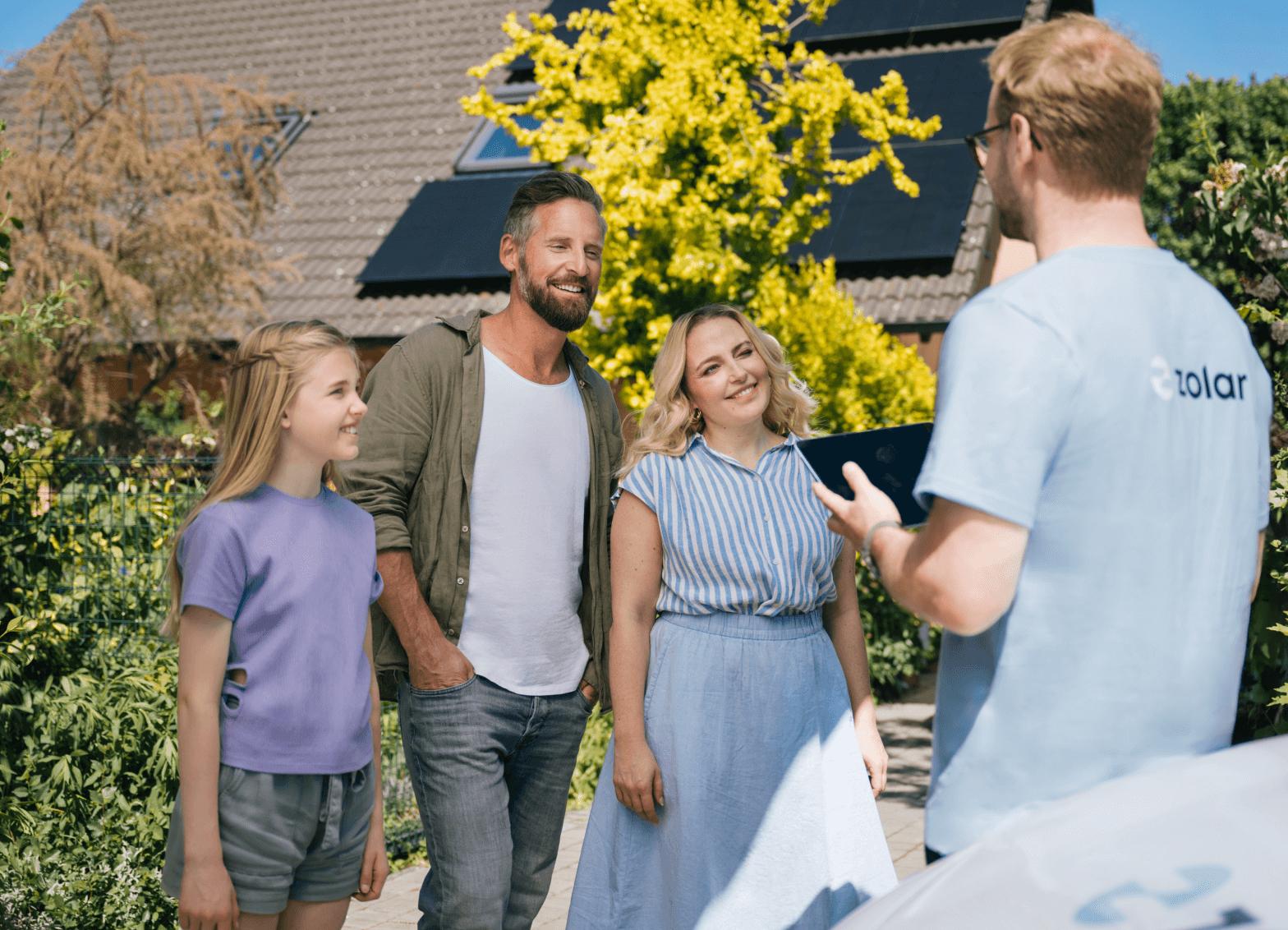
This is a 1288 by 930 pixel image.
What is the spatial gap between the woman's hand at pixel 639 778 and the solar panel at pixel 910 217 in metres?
9.31

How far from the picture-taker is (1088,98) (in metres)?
1.70

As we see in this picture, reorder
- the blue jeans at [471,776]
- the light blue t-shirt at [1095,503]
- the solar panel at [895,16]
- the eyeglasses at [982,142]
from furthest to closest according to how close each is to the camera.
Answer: the solar panel at [895,16] → the blue jeans at [471,776] → the eyeglasses at [982,142] → the light blue t-shirt at [1095,503]

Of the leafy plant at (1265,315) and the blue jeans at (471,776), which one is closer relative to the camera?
the blue jeans at (471,776)

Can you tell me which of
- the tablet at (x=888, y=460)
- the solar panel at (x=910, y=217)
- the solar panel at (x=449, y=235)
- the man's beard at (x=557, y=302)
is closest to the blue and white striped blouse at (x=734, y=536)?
the man's beard at (x=557, y=302)

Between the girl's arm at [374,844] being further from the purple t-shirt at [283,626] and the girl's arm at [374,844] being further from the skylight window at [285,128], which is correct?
the skylight window at [285,128]

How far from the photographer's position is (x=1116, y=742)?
168cm

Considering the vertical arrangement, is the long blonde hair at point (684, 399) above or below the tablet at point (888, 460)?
above

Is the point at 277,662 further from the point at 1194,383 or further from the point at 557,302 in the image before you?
the point at 1194,383

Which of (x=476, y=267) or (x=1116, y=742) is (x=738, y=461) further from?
(x=476, y=267)

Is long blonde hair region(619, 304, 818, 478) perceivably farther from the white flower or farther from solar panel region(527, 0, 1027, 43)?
solar panel region(527, 0, 1027, 43)

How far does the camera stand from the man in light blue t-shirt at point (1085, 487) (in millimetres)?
1658

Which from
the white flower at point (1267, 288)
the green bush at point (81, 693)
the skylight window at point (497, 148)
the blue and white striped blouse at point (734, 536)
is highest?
the skylight window at point (497, 148)

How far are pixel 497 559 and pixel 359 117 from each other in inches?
574

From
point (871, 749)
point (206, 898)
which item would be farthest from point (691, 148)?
point (206, 898)
